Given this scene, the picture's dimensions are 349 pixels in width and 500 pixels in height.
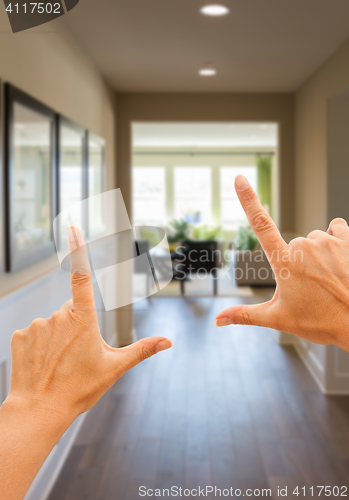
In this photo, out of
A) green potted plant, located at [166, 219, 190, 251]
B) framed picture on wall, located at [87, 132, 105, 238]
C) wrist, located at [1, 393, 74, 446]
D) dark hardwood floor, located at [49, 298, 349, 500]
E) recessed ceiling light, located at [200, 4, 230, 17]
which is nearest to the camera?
wrist, located at [1, 393, 74, 446]

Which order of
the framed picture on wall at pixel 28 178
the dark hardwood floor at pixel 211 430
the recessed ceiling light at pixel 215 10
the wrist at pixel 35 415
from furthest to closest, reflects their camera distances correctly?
the dark hardwood floor at pixel 211 430, the recessed ceiling light at pixel 215 10, the framed picture on wall at pixel 28 178, the wrist at pixel 35 415

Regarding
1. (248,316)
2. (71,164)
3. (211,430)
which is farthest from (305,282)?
(211,430)

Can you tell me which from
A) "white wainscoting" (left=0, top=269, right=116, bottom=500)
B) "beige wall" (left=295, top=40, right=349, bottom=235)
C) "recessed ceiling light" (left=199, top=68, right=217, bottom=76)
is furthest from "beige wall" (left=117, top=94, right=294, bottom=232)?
"recessed ceiling light" (left=199, top=68, right=217, bottom=76)

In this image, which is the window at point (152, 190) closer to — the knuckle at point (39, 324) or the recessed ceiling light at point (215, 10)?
the knuckle at point (39, 324)

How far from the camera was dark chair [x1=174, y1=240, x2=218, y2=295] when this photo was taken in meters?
0.48

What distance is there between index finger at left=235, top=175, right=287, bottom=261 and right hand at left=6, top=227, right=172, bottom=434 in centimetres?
13

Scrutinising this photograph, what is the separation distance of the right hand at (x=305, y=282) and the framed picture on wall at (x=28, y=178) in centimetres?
64

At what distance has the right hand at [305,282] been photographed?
313 mm

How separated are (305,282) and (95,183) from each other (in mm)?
431

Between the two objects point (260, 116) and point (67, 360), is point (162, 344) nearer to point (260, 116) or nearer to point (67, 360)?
point (67, 360)

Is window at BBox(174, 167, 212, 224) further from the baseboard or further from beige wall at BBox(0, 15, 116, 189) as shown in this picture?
the baseboard

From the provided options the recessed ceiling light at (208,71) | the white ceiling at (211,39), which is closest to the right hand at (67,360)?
the white ceiling at (211,39)

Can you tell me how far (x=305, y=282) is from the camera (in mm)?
317

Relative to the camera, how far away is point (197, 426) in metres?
1.42
